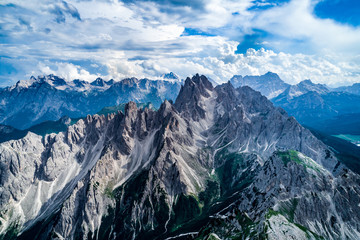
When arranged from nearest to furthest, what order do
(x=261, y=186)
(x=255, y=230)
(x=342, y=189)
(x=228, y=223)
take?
(x=255, y=230)
(x=228, y=223)
(x=342, y=189)
(x=261, y=186)

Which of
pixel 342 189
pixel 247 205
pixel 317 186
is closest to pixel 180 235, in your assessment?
pixel 247 205

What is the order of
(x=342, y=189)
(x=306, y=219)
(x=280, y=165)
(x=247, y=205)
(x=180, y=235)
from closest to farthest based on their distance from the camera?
(x=306, y=219)
(x=342, y=189)
(x=247, y=205)
(x=280, y=165)
(x=180, y=235)

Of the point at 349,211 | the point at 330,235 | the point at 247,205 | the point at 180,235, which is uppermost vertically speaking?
the point at 349,211

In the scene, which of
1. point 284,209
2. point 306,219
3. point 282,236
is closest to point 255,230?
point 282,236

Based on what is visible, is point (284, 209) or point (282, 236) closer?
point (282, 236)

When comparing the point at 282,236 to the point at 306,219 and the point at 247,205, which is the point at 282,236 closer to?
the point at 306,219

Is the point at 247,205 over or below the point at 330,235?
below

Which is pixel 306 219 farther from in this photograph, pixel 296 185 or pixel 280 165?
pixel 280 165

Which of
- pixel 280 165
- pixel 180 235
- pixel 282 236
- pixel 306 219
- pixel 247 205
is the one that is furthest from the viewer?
pixel 180 235

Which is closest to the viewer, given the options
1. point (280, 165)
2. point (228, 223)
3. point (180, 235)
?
point (228, 223)
